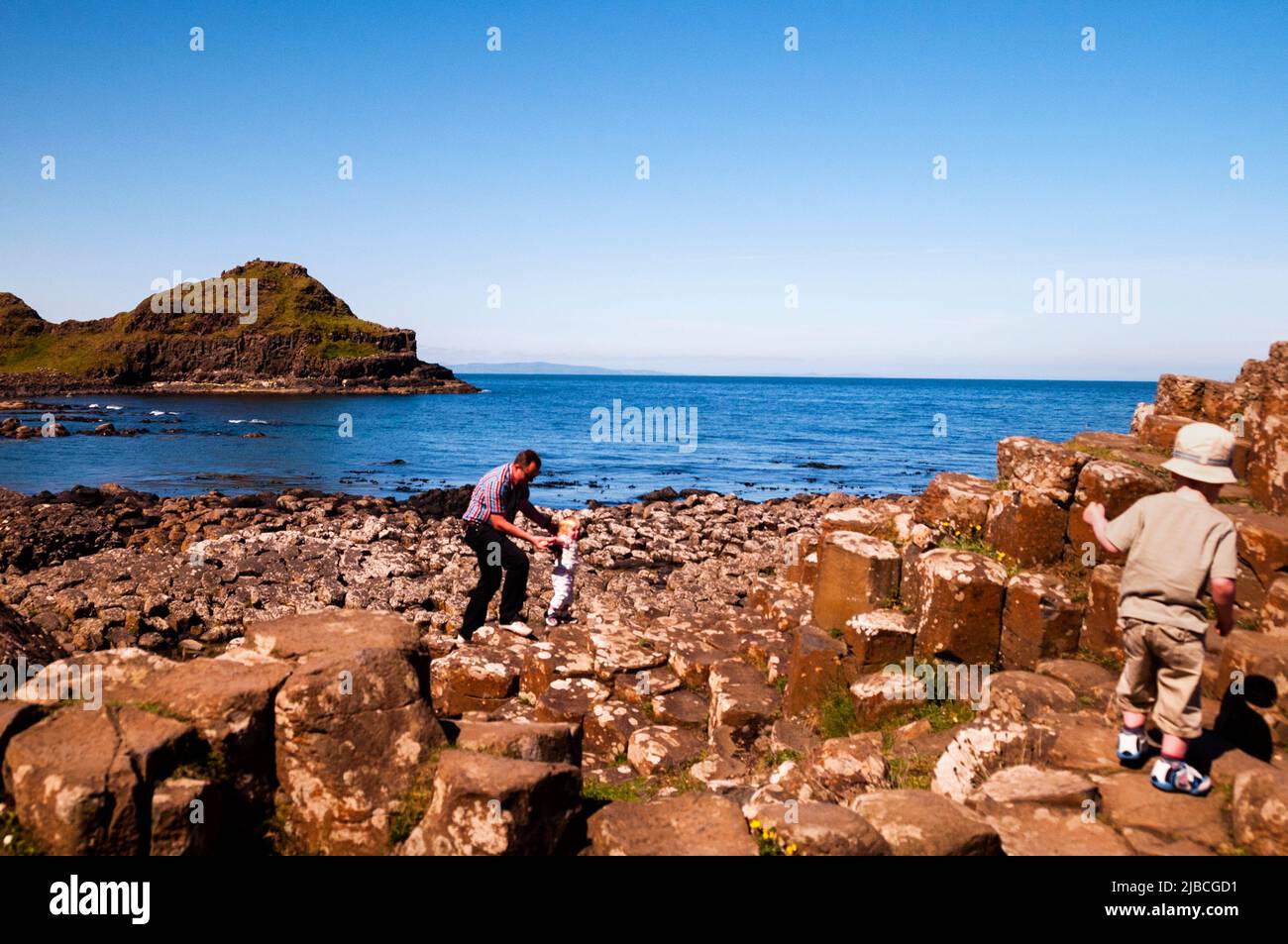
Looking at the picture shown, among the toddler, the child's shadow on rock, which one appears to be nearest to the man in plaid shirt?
the toddler

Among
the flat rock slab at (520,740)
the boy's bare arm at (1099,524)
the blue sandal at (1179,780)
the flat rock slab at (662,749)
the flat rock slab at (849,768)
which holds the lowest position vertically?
the flat rock slab at (662,749)

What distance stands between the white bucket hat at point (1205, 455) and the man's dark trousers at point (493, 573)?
7.45 meters

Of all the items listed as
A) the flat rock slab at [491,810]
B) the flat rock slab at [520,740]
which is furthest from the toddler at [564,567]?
the flat rock slab at [491,810]

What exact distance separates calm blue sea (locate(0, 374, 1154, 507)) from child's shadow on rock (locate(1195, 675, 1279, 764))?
30310 mm

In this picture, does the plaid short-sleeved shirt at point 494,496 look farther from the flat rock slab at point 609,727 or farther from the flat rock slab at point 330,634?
the flat rock slab at point 330,634

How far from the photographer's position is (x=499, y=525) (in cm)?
1045

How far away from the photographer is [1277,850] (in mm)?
4992

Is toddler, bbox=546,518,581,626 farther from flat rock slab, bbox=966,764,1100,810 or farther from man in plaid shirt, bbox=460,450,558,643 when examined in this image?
flat rock slab, bbox=966,764,1100,810

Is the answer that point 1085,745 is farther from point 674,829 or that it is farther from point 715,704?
point 715,704

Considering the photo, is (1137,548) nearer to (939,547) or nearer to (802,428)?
(939,547)

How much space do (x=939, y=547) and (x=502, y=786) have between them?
7.15m

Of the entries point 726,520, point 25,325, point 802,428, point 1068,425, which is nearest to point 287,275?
point 25,325

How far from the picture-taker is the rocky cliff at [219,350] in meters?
123

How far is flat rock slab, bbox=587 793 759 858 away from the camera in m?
4.99
